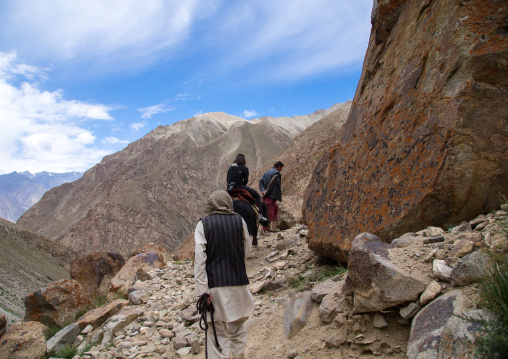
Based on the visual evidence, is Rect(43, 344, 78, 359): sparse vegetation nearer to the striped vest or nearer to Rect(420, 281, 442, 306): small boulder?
the striped vest

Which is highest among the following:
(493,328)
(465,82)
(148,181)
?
(148,181)

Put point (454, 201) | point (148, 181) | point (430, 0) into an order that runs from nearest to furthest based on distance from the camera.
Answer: point (454, 201)
point (430, 0)
point (148, 181)

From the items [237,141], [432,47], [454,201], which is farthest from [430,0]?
[237,141]

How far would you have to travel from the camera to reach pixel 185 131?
282 ft

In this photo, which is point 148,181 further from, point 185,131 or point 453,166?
point 453,166

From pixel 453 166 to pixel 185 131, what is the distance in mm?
85644

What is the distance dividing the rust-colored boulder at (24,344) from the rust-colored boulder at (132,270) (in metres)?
1.36

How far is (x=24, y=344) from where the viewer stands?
18.6ft

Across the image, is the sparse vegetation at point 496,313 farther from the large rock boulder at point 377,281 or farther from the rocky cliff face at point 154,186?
the rocky cliff face at point 154,186

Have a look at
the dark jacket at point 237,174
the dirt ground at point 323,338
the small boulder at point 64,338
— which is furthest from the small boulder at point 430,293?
the small boulder at point 64,338

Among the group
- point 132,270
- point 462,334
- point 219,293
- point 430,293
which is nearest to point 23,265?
point 132,270

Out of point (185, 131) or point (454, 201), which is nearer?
point (454, 201)

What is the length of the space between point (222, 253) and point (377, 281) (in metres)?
1.30

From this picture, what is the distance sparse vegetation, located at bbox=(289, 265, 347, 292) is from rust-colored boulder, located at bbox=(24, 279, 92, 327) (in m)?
5.24
